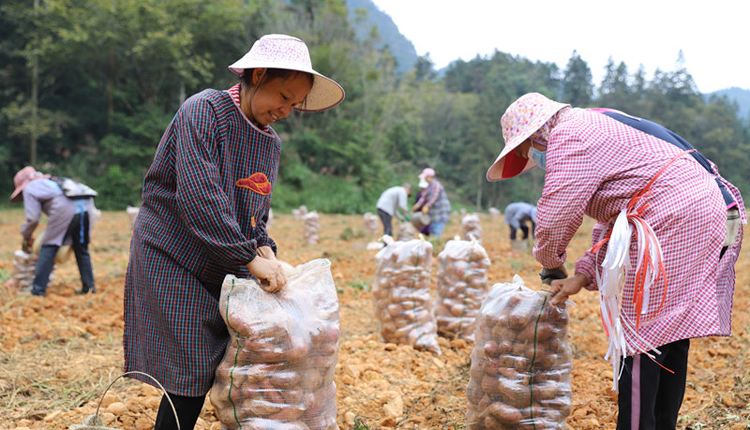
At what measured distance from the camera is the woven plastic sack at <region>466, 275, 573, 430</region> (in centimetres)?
221

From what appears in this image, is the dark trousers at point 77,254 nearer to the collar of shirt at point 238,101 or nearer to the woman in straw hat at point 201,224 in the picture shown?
the woman in straw hat at point 201,224

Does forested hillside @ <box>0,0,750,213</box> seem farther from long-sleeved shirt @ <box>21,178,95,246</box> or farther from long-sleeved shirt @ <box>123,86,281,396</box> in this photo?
long-sleeved shirt @ <box>123,86,281,396</box>

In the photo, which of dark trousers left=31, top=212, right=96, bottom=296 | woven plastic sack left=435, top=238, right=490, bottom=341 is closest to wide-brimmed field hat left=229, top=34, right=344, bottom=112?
woven plastic sack left=435, top=238, right=490, bottom=341

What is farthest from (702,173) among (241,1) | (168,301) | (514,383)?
(241,1)

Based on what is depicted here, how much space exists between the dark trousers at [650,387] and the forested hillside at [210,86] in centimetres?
2190

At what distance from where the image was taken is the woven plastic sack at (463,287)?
13.9ft

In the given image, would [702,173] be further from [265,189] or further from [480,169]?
[480,169]

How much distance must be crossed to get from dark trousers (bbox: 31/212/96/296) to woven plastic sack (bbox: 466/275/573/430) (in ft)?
16.1

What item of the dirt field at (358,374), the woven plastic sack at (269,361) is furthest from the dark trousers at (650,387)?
the woven plastic sack at (269,361)

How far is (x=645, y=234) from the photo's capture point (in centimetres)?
178

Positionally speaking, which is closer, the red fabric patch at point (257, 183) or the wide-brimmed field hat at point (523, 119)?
the red fabric patch at point (257, 183)

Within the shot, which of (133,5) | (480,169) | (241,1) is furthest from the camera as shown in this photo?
(480,169)

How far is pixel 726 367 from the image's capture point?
11.5ft

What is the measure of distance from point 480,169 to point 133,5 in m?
22.0
